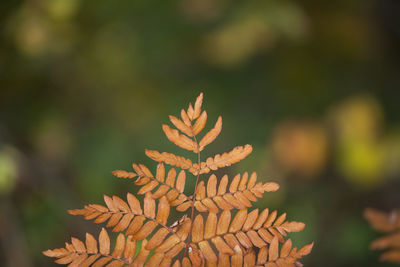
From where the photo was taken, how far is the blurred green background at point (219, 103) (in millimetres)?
2475

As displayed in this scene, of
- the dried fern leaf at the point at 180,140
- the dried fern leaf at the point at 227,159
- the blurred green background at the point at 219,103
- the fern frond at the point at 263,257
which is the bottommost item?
the fern frond at the point at 263,257

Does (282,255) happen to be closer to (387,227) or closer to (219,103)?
(387,227)

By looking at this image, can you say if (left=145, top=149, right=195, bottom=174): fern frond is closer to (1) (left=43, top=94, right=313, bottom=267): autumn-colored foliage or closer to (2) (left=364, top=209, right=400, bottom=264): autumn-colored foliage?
(1) (left=43, top=94, right=313, bottom=267): autumn-colored foliage

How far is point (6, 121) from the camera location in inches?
103

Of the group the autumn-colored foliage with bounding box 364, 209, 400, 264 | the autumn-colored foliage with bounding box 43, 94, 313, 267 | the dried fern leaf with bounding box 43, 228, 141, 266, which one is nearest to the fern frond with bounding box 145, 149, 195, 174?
the autumn-colored foliage with bounding box 43, 94, 313, 267

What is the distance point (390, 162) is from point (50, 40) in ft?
7.92

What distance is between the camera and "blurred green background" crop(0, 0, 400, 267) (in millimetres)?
2475

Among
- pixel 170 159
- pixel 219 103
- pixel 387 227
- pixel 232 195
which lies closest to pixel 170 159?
pixel 170 159

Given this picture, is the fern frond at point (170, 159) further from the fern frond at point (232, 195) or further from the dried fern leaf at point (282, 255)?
the dried fern leaf at point (282, 255)

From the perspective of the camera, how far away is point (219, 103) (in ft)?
9.27

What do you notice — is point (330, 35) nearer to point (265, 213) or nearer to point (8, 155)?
point (8, 155)

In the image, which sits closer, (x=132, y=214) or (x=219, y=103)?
(x=132, y=214)

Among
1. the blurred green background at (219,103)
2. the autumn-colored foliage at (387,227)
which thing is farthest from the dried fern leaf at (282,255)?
the blurred green background at (219,103)

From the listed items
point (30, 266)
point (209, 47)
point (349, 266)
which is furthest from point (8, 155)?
point (349, 266)
